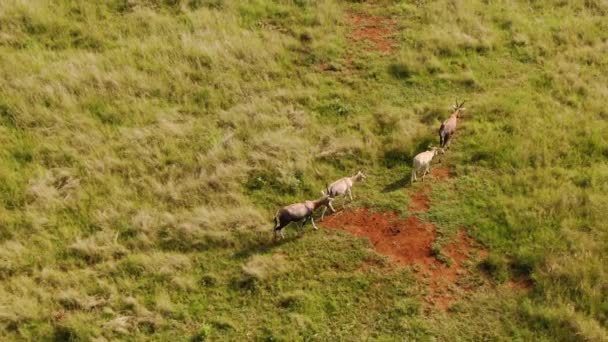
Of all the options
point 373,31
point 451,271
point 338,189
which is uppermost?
point 373,31

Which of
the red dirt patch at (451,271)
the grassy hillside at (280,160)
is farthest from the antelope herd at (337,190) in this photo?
the red dirt patch at (451,271)

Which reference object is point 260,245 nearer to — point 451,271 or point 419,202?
point 419,202

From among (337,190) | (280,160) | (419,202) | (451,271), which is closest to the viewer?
(451,271)

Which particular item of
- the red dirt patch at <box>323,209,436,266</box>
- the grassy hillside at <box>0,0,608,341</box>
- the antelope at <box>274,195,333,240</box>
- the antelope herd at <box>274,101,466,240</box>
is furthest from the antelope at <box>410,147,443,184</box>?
the antelope at <box>274,195,333,240</box>

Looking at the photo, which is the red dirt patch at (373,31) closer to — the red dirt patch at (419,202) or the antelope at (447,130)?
the antelope at (447,130)

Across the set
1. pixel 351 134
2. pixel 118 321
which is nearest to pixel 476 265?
pixel 351 134

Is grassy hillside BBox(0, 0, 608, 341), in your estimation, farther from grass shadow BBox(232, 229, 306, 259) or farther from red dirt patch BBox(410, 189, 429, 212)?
red dirt patch BBox(410, 189, 429, 212)

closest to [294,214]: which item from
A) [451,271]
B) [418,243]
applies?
[418,243]
